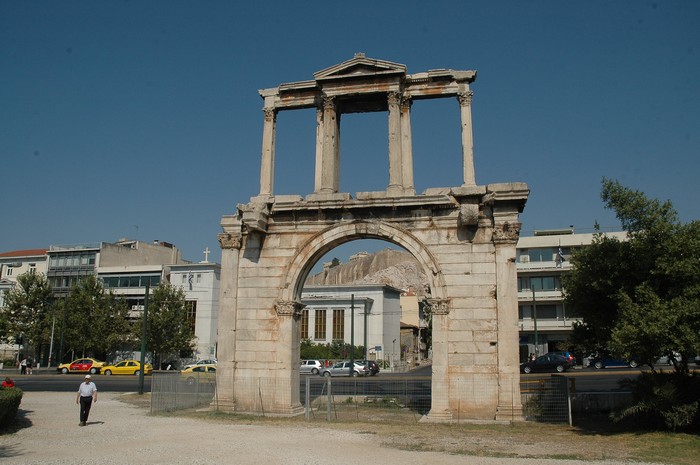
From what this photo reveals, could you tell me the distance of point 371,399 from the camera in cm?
2375

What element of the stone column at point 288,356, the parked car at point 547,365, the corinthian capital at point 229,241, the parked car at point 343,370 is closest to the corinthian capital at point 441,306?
the stone column at point 288,356

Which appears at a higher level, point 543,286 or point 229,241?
point 543,286

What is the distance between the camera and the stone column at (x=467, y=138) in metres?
19.5

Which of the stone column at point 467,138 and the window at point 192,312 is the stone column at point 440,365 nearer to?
the stone column at point 467,138

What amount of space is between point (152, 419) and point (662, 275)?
15.7 meters

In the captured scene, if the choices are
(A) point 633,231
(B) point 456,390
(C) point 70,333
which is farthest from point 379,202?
(C) point 70,333

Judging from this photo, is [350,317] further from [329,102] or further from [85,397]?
[85,397]

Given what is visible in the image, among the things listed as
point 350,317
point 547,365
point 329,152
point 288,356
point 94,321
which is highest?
point 329,152

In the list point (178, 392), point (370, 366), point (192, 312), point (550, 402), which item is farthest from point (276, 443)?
point (192, 312)

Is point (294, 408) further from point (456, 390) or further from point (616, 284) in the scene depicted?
point (616, 284)

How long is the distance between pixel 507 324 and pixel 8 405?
1437 cm

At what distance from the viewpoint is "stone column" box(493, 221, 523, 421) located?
→ 1777cm

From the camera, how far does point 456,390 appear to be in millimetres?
18312

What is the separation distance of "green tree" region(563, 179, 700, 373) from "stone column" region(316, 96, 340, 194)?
8334 mm
